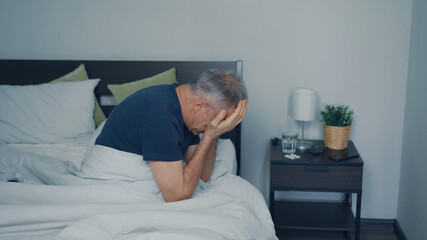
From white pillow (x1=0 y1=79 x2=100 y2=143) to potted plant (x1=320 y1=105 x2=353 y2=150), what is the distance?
4.63 ft

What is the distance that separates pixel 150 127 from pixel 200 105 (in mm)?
217

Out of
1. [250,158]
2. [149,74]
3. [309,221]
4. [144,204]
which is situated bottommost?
[309,221]

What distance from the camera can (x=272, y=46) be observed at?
259 centimetres

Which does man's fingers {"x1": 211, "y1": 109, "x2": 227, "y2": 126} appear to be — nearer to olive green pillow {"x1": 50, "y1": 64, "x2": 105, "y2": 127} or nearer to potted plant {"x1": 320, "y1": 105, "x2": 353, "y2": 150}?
potted plant {"x1": 320, "y1": 105, "x2": 353, "y2": 150}

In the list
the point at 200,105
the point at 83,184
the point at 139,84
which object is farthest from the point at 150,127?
the point at 139,84

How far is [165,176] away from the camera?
4.74 feet

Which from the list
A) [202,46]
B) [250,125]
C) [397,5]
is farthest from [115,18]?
[397,5]

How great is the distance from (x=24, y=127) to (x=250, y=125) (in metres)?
1.38

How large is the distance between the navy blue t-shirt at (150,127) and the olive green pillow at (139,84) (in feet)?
2.89

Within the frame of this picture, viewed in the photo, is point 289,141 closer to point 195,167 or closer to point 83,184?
point 195,167

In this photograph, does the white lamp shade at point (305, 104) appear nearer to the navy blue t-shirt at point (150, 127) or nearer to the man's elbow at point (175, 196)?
the navy blue t-shirt at point (150, 127)

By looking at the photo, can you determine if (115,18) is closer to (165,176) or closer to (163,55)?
(163,55)

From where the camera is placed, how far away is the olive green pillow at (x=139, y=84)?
2.47 m

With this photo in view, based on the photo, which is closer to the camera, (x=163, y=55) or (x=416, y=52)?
(x=416, y=52)
